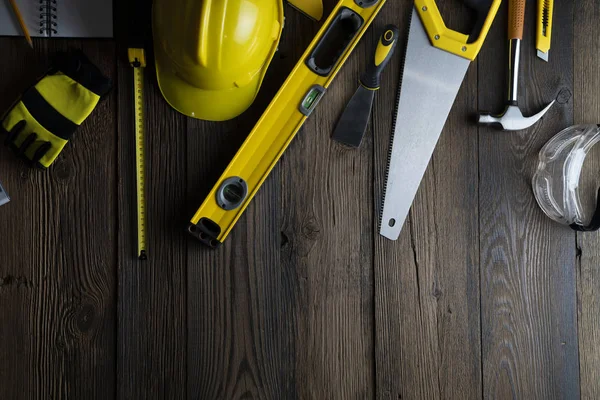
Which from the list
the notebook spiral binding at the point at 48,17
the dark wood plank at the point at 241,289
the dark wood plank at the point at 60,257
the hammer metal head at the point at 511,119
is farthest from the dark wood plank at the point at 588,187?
the notebook spiral binding at the point at 48,17

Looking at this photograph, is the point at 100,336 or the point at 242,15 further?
the point at 100,336

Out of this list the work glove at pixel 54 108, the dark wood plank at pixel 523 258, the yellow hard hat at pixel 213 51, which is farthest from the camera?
the dark wood plank at pixel 523 258

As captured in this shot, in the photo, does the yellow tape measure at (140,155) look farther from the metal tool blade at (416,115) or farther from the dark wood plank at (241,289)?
the metal tool blade at (416,115)

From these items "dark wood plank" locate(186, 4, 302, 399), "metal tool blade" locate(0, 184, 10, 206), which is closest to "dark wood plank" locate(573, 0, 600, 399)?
"dark wood plank" locate(186, 4, 302, 399)

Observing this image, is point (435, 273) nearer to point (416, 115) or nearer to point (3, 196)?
point (416, 115)

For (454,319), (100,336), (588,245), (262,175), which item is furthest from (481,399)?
(100,336)

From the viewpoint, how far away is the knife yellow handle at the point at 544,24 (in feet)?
3.86

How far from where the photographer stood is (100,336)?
1.14m

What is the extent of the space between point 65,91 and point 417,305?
0.85 m

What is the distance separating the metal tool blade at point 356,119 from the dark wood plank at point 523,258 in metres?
0.25

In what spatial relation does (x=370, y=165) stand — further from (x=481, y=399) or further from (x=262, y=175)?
(x=481, y=399)

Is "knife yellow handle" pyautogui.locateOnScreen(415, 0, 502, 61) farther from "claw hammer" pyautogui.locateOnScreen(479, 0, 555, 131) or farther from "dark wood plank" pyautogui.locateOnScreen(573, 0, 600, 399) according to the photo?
"dark wood plank" pyautogui.locateOnScreen(573, 0, 600, 399)

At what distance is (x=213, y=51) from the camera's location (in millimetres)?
1005

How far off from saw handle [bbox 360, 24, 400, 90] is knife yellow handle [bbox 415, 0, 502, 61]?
0.22ft
